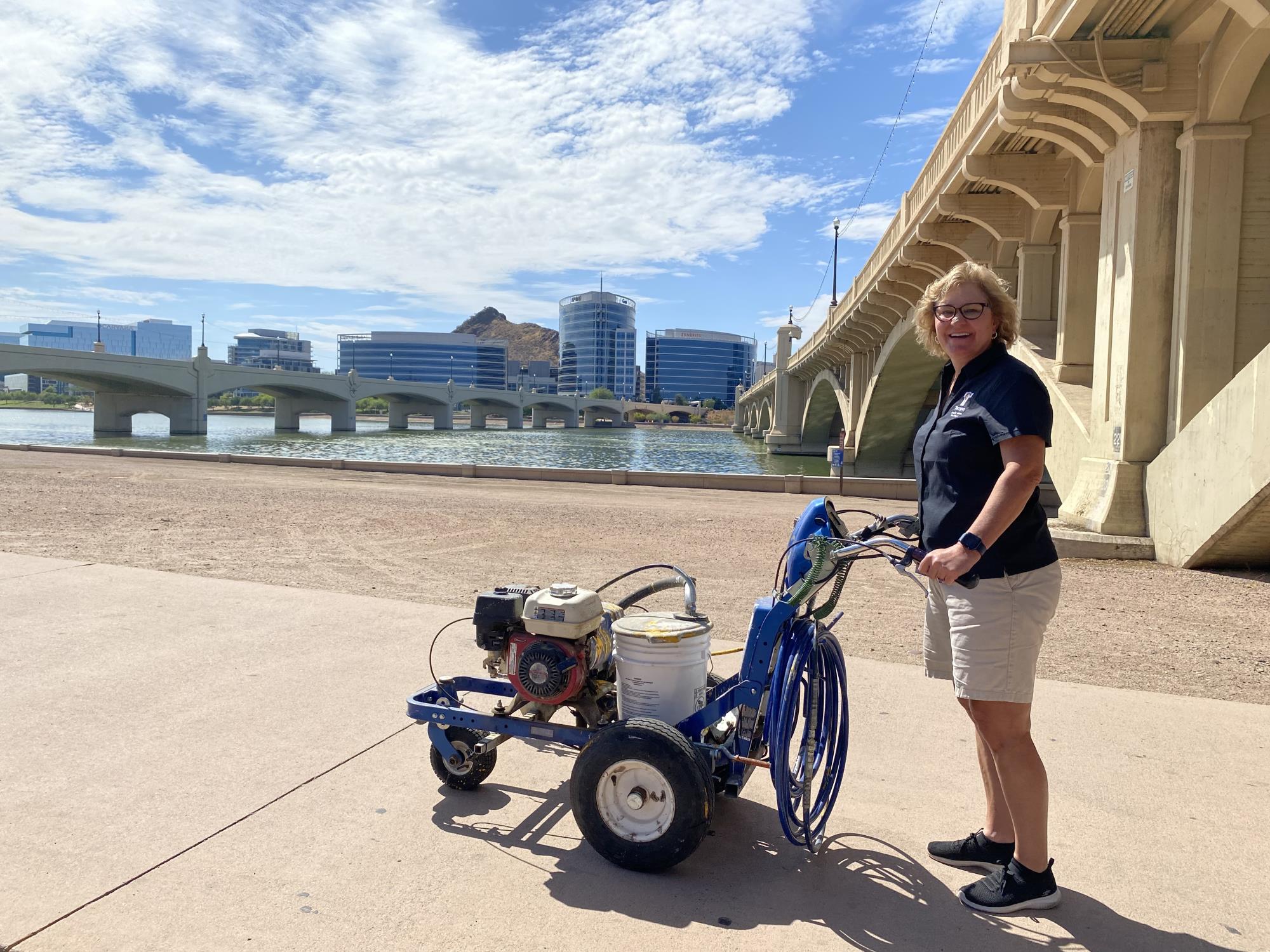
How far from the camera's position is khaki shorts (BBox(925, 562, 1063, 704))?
258cm

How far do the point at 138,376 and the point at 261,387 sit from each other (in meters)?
11.8

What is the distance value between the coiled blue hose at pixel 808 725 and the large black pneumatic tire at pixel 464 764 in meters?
1.08

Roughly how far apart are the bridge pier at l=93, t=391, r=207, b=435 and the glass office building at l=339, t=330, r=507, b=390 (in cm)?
12289

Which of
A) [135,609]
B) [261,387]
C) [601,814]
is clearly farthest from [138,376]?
[601,814]

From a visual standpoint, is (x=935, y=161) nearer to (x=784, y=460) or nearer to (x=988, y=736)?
(x=988, y=736)

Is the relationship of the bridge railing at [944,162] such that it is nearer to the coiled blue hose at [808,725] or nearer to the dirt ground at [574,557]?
the dirt ground at [574,557]

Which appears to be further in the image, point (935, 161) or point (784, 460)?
point (784, 460)

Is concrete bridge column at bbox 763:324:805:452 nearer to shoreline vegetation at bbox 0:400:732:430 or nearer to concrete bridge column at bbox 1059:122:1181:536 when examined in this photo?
concrete bridge column at bbox 1059:122:1181:536

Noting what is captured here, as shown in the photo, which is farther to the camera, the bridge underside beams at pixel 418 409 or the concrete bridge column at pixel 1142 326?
the bridge underside beams at pixel 418 409

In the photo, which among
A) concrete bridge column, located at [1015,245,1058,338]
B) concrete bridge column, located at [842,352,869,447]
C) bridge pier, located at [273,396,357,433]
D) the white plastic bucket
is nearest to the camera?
the white plastic bucket

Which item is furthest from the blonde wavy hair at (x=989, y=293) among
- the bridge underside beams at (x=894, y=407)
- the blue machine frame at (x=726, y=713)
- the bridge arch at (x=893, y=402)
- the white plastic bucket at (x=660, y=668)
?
the bridge underside beams at (x=894, y=407)

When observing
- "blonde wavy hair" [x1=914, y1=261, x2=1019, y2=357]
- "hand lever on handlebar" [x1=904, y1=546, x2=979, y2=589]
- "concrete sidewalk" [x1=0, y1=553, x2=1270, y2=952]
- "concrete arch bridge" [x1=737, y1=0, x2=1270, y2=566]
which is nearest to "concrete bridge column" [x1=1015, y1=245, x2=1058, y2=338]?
"concrete arch bridge" [x1=737, y1=0, x2=1270, y2=566]

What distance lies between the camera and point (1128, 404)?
11.1m

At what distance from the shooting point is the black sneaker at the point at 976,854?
9.54 ft
